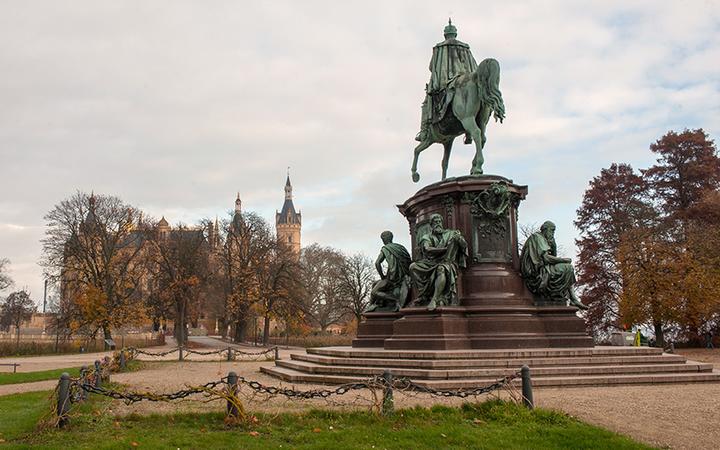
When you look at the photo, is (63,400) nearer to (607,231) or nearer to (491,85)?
(491,85)

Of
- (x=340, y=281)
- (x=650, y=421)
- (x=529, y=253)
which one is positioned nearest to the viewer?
(x=650, y=421)

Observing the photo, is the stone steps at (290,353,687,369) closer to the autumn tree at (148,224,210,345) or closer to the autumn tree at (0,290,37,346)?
the autumn tree at (148,224,210,345)

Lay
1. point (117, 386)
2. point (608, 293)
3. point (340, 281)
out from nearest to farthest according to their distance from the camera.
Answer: point (117, 386) → point (608, 293) → point (340, 281)

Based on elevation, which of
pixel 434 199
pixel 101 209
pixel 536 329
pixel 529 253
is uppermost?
pixel 101 209

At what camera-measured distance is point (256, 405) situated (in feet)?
30.3

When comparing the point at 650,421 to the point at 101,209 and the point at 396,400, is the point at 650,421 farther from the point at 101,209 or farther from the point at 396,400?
the point at 101,209

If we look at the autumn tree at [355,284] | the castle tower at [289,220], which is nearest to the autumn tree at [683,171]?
the autumn tree at [355,284]

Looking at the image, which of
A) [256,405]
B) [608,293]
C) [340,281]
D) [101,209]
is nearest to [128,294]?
[101,209]

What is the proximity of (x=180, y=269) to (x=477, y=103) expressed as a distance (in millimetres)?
35734

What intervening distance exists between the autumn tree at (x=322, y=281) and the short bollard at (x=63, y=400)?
2071 inches

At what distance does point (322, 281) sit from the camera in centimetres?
6800

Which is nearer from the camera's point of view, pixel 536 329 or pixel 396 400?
pixel 396 400

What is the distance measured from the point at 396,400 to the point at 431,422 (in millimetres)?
1890

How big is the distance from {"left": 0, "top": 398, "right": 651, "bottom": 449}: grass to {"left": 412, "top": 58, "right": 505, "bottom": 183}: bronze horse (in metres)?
9.31
